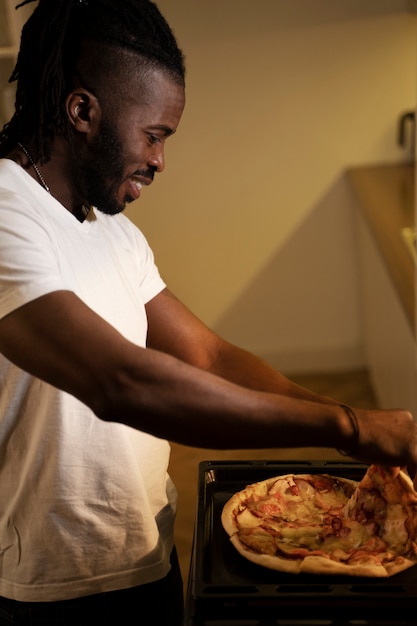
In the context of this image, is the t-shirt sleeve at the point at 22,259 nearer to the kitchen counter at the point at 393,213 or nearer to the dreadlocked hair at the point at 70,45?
the dreadlocked hair at the point at 70,45

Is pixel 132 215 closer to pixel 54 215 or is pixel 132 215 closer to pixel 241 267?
pixel 241 267

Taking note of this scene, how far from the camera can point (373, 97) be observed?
3.99 m

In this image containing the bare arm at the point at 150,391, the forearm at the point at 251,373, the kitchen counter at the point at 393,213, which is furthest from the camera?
the kitchen counter at the point at 393,213

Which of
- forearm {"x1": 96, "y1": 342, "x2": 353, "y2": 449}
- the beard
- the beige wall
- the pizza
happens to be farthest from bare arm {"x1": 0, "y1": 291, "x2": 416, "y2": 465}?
the beige wall

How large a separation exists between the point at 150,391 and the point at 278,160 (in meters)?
3.17

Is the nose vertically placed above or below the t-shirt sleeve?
above

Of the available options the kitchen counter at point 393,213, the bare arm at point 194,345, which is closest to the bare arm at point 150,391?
the bare arm at point 194,345

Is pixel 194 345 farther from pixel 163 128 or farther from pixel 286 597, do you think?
pixel 286 597

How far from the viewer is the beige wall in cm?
392

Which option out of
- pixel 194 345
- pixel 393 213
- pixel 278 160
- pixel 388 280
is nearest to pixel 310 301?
pixel 278 160

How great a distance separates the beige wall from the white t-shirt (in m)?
2.74

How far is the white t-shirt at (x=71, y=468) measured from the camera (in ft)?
4.06

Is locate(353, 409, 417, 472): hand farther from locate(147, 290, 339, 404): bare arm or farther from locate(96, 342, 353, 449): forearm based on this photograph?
locate(147, 290, 339, 404): bare arm

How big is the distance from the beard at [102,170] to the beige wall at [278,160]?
2.74m
